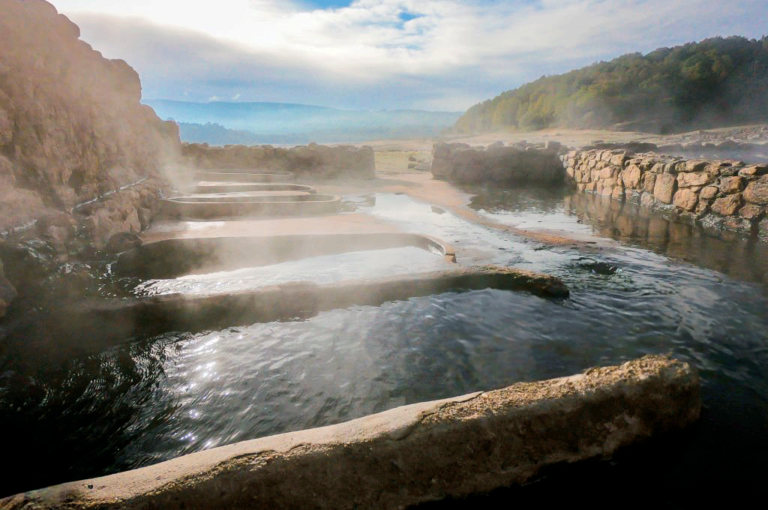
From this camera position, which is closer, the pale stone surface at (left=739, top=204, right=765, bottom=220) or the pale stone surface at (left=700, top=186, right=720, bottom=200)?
the pale stone surface at (left=739, top=204, right=765, bottom=220)

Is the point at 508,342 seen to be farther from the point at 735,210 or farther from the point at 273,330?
the point at 735,210

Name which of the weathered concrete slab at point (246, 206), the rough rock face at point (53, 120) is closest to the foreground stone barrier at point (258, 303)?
the rough rock face at point (53, 120)

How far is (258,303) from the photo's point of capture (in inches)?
190

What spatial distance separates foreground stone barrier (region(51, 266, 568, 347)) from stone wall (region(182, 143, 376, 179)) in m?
14.4

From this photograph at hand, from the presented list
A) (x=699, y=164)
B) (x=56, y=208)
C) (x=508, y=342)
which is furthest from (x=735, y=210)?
(x=56, y=208)

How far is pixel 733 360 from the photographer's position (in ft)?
12.8

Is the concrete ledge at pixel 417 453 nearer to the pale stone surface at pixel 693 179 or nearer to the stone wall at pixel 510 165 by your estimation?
the pale stone surface at pixel 693 179

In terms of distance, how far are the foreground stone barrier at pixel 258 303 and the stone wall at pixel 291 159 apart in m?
14.4

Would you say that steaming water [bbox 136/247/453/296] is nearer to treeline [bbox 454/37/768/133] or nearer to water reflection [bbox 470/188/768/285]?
water reflection [bbox 470/188/768/285]

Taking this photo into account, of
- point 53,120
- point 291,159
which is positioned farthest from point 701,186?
point 291,159

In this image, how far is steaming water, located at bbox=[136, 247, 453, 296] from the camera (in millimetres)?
5754

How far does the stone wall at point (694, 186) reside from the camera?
8.45 m

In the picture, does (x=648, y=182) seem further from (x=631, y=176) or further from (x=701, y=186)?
(x=701, y=186)

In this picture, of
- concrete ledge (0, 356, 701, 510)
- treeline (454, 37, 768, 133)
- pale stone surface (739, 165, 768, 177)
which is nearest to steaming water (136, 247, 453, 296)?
concrete ledge (0, 356, 701, 510)
